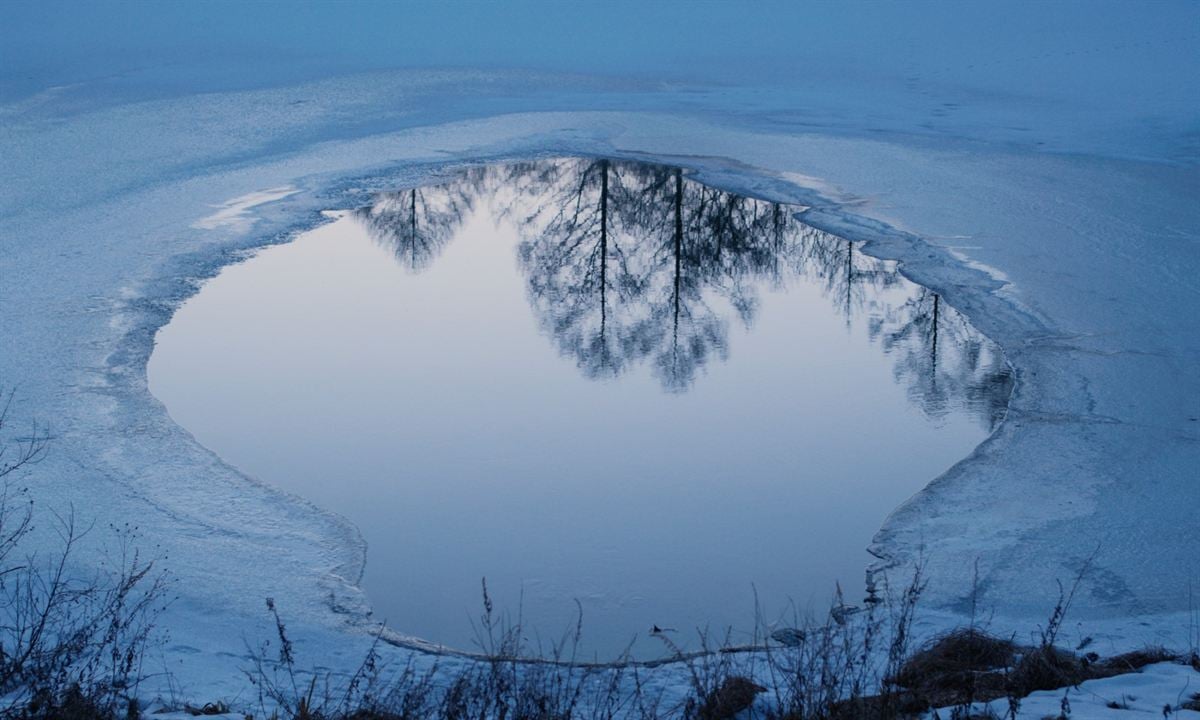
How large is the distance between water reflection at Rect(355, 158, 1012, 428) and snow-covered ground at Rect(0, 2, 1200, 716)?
280 mm

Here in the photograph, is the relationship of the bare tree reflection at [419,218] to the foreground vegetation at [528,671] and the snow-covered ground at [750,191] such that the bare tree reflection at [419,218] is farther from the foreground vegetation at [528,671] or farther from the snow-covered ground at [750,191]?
the foreground vegetation at [528,671]

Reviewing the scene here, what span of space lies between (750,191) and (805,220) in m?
1.09

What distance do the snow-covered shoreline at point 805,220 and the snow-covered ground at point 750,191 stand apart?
3 cm

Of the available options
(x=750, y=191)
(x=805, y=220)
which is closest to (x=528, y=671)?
(x=805, y=220)

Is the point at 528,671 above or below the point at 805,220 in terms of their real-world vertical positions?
below

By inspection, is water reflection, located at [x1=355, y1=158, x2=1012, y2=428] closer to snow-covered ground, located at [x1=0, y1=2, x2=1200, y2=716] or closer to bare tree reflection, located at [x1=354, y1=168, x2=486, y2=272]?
bare tree reflection, located at [x1=354, y1=168, x2=486, y2=272]

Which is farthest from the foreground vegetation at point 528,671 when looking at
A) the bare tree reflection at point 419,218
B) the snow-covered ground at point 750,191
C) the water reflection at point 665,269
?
the bare tree reflection at point 419,218

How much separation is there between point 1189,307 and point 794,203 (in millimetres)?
3829

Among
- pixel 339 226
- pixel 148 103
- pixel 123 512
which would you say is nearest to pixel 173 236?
pixel 339 226

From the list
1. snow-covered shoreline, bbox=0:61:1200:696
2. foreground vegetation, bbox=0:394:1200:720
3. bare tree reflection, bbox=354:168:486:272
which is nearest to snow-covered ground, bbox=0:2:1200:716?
snow-covered shoreline, bbox=0:61:1200:696

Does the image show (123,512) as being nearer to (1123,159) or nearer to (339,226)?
(339,226)

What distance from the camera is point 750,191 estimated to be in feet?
39.4

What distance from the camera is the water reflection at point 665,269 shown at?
8445 mm

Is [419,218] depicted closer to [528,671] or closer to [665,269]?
[665,269]
